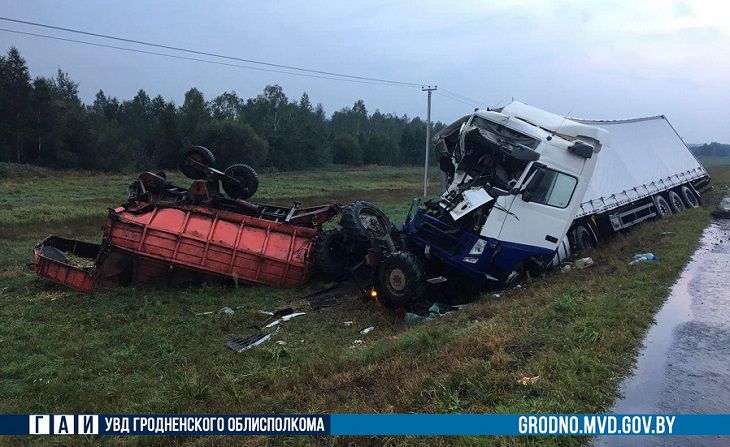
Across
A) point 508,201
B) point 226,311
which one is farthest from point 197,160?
point 508,201

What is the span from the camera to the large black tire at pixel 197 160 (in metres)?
10.5

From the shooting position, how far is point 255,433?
3.66 m

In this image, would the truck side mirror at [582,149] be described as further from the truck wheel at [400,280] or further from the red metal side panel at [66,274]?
the red metal side panel at [66,274]

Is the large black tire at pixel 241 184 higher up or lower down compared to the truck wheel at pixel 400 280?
higher up

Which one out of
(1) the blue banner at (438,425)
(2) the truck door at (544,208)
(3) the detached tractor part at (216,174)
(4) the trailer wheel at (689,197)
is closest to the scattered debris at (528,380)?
(1) the blue banner at (438,425)

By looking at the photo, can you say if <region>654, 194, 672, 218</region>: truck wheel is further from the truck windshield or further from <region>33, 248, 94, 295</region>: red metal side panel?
<region>33, 248, 94, 295</region>: red metal side panel

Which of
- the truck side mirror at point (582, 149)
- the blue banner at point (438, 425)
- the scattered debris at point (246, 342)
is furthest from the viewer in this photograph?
the truck side mirror at point (582, 149)

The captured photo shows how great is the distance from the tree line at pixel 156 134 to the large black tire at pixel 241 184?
113 ft

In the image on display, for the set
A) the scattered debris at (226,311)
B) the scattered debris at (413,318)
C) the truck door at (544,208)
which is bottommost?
the scattered debris at (226,311)

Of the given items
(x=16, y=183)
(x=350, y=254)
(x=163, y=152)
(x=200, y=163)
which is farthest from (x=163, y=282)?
(x=163, y=152)

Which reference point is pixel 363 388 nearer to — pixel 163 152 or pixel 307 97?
pixel 163 152

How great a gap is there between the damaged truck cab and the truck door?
0.05 feet

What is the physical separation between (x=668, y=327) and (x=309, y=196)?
989 inches

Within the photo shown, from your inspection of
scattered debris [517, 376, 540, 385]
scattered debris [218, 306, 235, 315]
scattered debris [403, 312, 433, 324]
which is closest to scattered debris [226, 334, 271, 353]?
scattered debris [218, 306, 235, 315]
